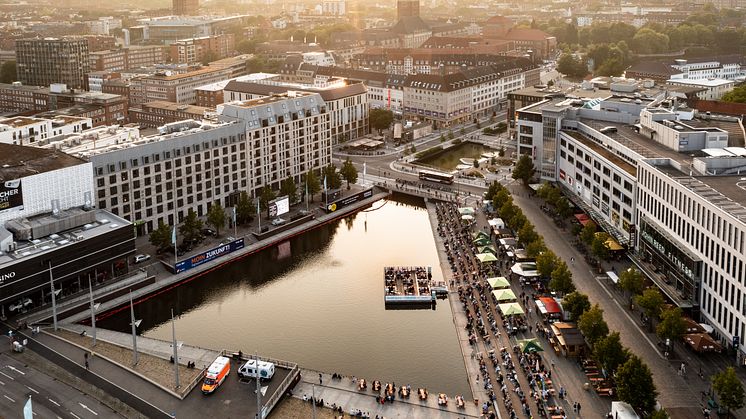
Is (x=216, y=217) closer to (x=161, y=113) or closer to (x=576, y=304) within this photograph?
(x=576, y=304)

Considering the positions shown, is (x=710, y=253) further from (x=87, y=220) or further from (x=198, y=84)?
(x=198, y=84)

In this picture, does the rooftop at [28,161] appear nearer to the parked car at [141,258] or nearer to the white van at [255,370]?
the parked car at [141,258]

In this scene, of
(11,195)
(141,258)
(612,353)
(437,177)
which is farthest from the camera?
(437,177)

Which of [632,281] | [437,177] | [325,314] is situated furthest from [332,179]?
[632,281]

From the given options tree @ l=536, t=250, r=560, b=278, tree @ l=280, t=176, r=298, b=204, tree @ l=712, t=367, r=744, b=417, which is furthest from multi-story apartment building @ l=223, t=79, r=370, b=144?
tree @ l=712, t=367, r=744, b=417

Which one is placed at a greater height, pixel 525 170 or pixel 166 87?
pixel 166 87

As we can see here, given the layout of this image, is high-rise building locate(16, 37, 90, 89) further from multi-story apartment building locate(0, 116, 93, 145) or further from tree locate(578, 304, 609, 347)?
tree locate(578, 304, 609, 347)

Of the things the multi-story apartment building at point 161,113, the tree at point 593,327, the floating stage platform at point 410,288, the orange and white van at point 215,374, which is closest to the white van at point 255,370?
the orange and white van at point 215,374
